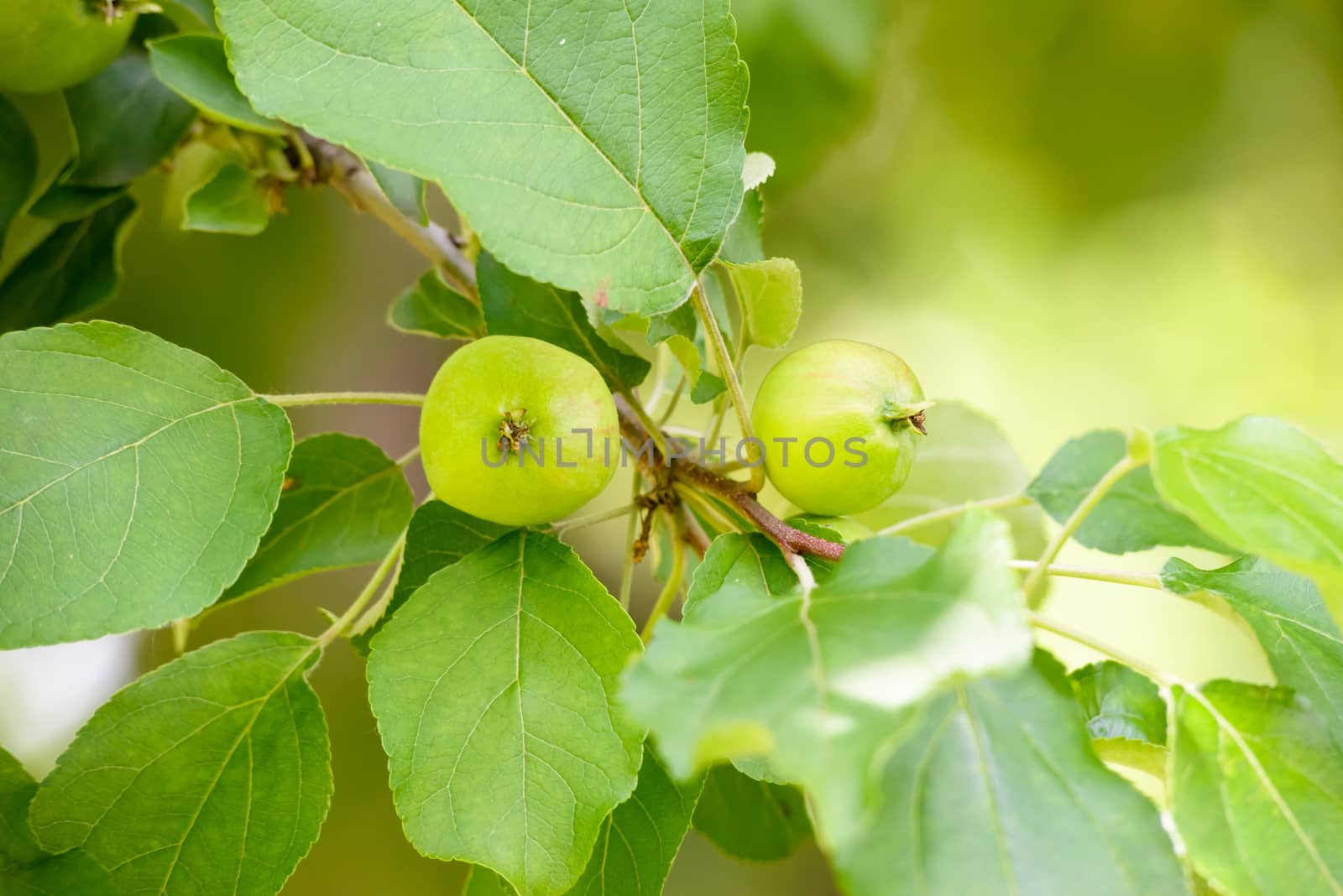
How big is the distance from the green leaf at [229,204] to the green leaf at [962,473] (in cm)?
45

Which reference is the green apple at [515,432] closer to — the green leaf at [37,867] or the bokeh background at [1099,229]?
the green leaf at [37,867]

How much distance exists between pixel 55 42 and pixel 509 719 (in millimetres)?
416

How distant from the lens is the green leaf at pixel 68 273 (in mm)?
596

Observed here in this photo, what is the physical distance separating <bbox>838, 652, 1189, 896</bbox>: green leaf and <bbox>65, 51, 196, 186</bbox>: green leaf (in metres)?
0.53

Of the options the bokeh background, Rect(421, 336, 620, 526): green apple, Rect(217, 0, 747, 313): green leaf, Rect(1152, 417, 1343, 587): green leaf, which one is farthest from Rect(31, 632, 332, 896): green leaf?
A: the bokeh background

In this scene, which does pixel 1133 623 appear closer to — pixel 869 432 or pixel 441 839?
pixel 869 432

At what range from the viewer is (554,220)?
344 millimetres

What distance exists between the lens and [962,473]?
67 centimetres

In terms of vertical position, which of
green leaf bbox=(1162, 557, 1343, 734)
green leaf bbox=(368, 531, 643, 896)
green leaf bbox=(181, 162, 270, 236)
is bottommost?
green leaf bbox=(368, 531, 643, 896)

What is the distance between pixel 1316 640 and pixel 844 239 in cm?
116

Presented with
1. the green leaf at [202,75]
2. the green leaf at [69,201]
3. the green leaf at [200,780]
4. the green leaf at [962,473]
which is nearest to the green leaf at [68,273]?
the green leaf at [69,201]

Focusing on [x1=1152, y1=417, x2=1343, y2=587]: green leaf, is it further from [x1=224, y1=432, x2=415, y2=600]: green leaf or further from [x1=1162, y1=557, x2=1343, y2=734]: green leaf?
[x1=224, y1=432, x2=415, y2=600]: green leaf

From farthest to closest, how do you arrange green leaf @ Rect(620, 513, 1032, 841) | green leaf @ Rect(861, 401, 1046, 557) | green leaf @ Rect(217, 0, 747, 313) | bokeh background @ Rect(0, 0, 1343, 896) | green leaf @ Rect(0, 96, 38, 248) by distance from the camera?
bokeh background @ Rect(0, 0, 1343, 896), green leaf @ Rect(861, 401, 1046, 557), green leaf @ Rect(0, 96, 38, 248), green leaf @ Rect(217, 0, 747, 313), green leaf @ Rect(620, 513, 1032, 841)

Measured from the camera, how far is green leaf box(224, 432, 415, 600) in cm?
51
